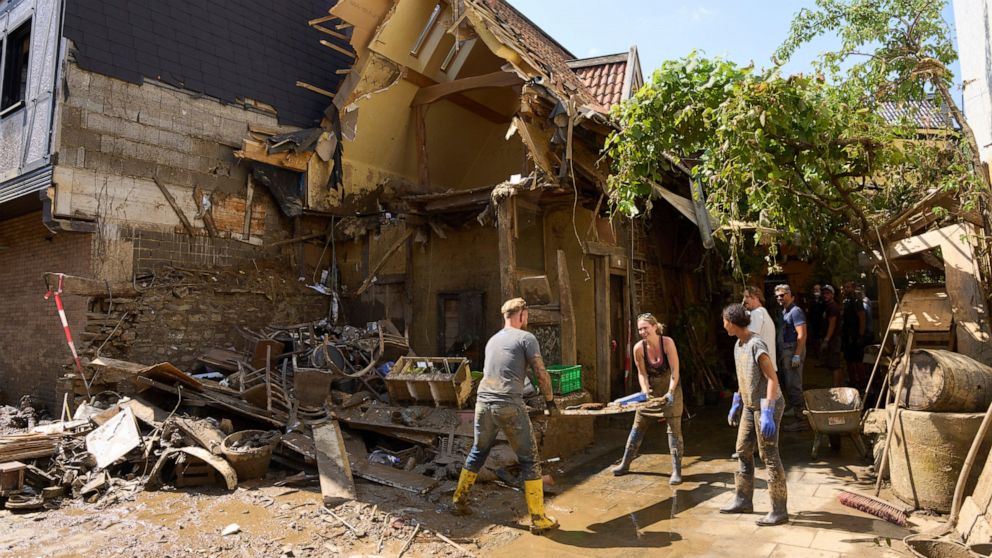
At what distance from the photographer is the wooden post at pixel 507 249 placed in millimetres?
8500

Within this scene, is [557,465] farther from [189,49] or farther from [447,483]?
[189,49]

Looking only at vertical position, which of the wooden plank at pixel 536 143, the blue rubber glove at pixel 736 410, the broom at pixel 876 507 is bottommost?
the broom at pixel 876 507

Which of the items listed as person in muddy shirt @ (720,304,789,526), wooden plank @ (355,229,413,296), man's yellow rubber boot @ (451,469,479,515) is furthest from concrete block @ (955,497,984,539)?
wooden plank @ (355,229,413,296)

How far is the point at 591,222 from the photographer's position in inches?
388

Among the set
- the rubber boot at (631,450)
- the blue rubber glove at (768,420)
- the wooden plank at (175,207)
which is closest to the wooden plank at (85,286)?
the wooden plank at (175,207)

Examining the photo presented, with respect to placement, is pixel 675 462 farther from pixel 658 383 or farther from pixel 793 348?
pixel 793 348

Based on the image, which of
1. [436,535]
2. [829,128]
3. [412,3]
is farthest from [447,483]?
[412,3]

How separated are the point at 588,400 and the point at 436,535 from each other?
4.02 m

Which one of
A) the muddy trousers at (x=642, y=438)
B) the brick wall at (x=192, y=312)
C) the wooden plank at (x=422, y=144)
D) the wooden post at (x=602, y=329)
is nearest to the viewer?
the muddy trousers at (x=642, y=438)

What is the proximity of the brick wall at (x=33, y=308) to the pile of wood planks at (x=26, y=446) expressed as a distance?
2494mm

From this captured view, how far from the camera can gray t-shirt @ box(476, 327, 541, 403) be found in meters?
4.98

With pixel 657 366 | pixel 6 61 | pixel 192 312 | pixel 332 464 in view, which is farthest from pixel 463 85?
pixel 6 61

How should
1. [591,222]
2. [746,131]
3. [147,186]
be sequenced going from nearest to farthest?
1. [746,131]
2. [147,186]
3. [591,222]

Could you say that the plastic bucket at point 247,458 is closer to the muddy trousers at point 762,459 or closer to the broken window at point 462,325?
the broken window at point 462,325
